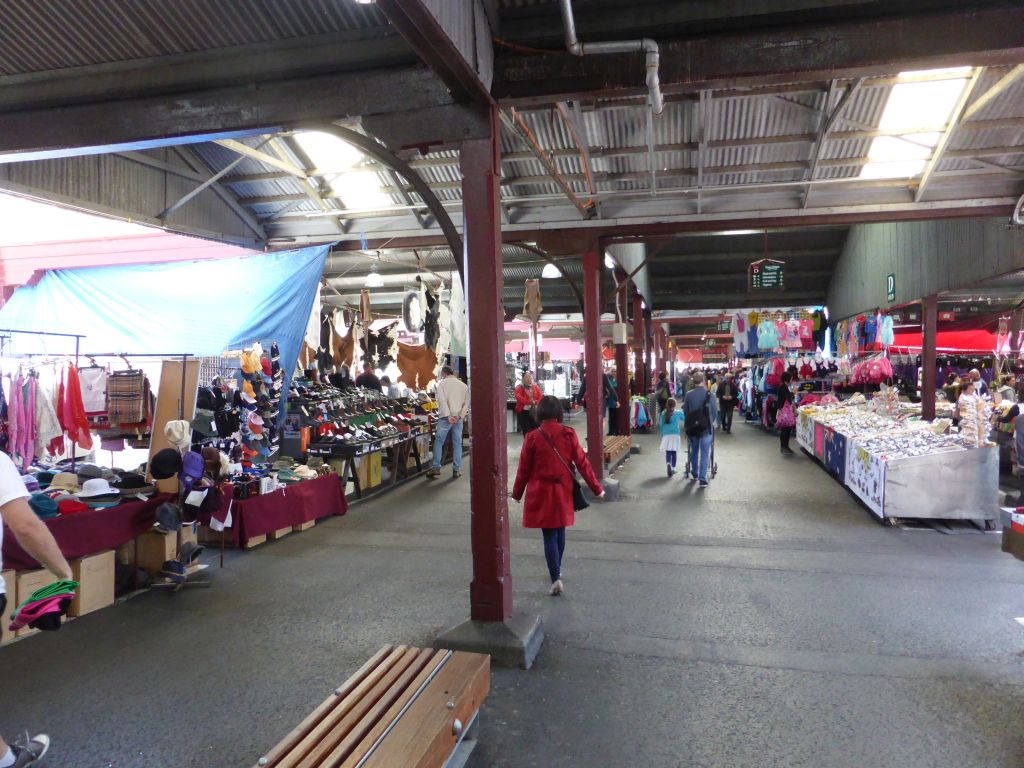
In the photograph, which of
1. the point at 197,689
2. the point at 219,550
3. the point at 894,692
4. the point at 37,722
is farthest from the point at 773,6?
the point at 219,550

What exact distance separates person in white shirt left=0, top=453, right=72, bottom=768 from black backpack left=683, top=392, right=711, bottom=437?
29.5 ft

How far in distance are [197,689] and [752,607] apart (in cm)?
415

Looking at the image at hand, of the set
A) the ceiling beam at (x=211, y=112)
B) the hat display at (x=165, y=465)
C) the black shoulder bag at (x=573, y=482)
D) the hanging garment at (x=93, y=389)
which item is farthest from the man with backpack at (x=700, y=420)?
the hanging garment at (x=93, y=389)

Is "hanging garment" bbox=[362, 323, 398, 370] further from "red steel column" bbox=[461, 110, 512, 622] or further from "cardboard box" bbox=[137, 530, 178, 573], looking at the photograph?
"red steel column" bbox=[461, 110, 512, 622]

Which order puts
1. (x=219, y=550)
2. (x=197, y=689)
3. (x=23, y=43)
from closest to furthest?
(x=197, y=689) < (x=23, y=43) < (x=219, y=550)

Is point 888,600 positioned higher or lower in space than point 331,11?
lower

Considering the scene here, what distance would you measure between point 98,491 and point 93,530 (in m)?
0.57

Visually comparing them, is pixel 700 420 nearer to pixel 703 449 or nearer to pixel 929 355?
pixel 703 449

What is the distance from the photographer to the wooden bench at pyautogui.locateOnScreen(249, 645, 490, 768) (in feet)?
8.66

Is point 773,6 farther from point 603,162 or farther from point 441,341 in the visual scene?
point 441,341

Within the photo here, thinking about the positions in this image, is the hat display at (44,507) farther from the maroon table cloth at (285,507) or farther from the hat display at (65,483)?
the maroon table cloth at (285,507)

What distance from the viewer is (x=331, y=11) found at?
13.8 feet

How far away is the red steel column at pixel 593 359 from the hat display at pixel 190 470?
5.95 meters

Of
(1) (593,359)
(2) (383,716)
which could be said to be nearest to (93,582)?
(2) (383,716)
